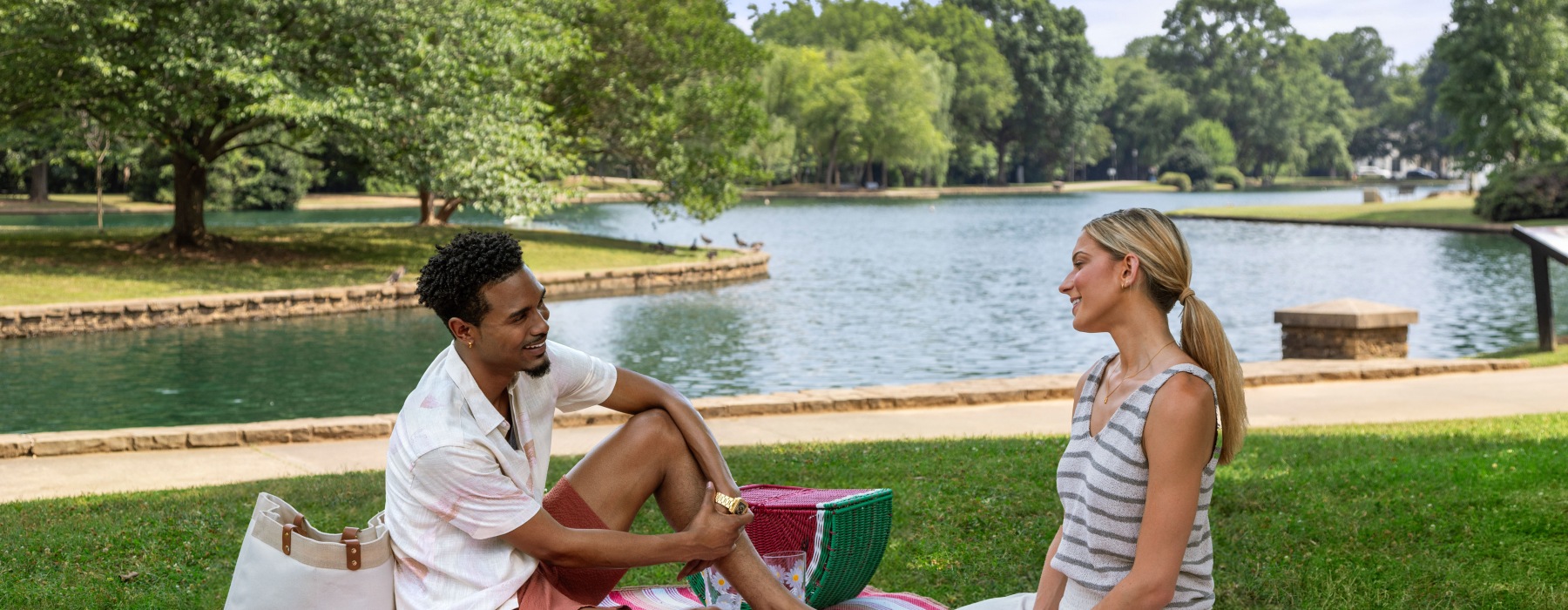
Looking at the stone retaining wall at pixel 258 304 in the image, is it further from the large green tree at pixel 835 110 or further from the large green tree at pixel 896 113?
the large green tree at pixel 896 113

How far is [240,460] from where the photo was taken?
7.91 m

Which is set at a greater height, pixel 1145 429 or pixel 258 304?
pixel 1145 429

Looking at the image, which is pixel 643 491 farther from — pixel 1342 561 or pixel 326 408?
pixel 326 408

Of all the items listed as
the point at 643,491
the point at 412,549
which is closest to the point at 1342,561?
the point at 643,491

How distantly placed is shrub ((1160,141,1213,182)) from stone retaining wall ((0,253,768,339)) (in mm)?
75465

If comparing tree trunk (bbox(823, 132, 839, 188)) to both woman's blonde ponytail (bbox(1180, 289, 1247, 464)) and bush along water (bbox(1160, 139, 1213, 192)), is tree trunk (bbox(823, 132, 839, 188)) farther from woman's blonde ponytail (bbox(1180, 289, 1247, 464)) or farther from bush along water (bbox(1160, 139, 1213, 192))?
woman's blonde ponytail (bbox(1180, 289, 1247, 464))

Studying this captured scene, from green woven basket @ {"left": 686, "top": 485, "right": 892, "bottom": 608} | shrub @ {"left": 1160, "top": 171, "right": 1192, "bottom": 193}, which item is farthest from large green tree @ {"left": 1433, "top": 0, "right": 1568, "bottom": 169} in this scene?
green woven basket @ {"left": 686, "top": 485, "right": 892, "bottom": 608}

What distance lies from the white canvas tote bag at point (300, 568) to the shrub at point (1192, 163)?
96.5m

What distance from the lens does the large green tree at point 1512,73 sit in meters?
46.8

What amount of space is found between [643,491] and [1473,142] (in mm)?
53403

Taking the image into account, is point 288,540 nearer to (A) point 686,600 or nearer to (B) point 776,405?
(A) point 686,600

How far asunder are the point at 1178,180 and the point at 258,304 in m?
80.6

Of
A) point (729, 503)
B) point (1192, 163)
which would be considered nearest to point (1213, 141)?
point (1192, 163)

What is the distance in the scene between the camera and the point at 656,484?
352cm
